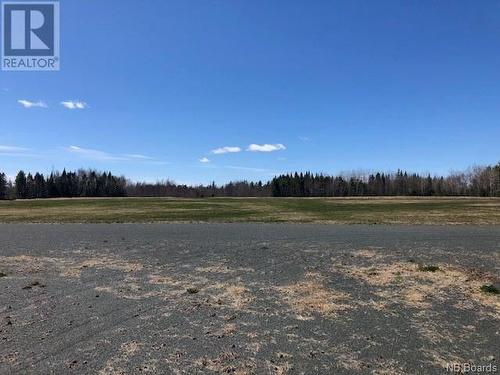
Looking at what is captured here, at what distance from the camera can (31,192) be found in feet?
480

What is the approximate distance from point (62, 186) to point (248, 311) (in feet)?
520

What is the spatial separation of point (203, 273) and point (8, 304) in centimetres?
422

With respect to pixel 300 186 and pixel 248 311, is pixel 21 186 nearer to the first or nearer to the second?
pixel 300 186

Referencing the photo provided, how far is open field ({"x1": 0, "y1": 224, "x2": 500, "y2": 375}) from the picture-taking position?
516 cm

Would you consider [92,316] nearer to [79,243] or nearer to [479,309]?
[479,309]

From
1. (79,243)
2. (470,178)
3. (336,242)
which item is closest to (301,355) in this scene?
(336,242)

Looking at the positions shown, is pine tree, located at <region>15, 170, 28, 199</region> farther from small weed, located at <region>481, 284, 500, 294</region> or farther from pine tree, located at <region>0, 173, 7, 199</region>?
small weed, located at <region>481, 284, 500, 294</region>

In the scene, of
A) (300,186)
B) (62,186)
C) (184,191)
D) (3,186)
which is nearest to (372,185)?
(300,186)

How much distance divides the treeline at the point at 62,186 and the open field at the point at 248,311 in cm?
14604

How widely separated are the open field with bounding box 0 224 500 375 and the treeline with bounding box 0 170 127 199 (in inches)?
5750

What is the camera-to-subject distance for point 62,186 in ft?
497

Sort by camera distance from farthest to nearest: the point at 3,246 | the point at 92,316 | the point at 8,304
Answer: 1. the point at 3,246
2. the point at 8,304
3. the point at 92,316

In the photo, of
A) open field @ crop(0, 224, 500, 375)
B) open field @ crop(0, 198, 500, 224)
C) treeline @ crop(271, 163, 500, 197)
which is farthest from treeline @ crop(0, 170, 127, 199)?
open field @ crop(0, 224, 500, 375)

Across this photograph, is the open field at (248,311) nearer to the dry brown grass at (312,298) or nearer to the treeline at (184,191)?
the dry brown grass at (312,298)
